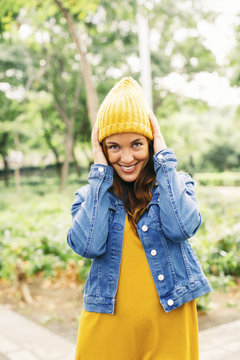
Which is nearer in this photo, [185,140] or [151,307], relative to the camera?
[151,307]

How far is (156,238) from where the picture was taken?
63.0 inches

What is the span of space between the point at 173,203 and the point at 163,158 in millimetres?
208

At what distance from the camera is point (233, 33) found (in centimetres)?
938

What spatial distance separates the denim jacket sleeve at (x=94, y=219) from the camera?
1579mm

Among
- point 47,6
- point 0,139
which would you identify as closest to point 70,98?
point 0,139

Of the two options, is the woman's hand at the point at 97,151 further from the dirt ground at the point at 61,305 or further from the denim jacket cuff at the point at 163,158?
the dirt ground at the point at 61,305

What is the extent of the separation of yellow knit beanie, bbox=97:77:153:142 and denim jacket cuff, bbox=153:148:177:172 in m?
0.11

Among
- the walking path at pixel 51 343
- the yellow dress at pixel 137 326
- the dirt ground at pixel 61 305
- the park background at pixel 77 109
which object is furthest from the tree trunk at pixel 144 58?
the yellow dress at pixel 137 326

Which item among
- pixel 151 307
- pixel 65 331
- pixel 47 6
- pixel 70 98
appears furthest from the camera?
pixel 70 98

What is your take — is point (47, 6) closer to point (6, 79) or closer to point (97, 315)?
point (97, 315)

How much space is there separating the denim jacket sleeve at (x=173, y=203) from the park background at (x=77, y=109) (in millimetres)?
2099

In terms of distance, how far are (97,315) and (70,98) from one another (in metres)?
17.5

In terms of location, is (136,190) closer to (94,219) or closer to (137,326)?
(94,219)

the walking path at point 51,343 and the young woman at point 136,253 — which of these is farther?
the walking path at point 51,343
